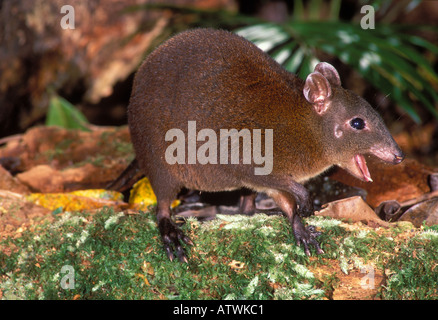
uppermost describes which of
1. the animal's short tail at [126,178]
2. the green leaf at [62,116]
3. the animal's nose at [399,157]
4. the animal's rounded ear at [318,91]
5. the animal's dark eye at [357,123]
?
the animal's rounded ear at [318,91]

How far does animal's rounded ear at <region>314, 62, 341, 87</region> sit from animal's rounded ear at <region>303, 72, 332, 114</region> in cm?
19

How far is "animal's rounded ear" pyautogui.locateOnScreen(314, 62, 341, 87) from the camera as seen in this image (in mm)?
3828

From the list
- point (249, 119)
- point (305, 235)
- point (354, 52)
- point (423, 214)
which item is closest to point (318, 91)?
point (249, 119)

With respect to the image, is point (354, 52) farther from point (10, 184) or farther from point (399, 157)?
point (10, 184)

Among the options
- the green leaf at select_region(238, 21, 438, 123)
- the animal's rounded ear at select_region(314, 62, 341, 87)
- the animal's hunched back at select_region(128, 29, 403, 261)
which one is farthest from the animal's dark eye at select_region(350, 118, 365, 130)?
the green leaf at select_region(238, 21, 438, 123)

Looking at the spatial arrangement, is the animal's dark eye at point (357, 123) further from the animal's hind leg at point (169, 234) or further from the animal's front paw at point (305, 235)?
the animal's hind leg at point (169, 234)

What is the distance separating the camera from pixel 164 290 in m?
3.14

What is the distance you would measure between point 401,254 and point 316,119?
1.18m

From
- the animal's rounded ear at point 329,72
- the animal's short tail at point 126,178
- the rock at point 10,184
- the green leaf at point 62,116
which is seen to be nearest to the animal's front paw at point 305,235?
the animal's rounded ear at point 329,72

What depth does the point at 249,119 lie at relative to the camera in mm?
3768

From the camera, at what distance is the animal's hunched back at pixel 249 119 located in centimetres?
371

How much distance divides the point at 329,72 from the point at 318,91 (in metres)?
0.25
